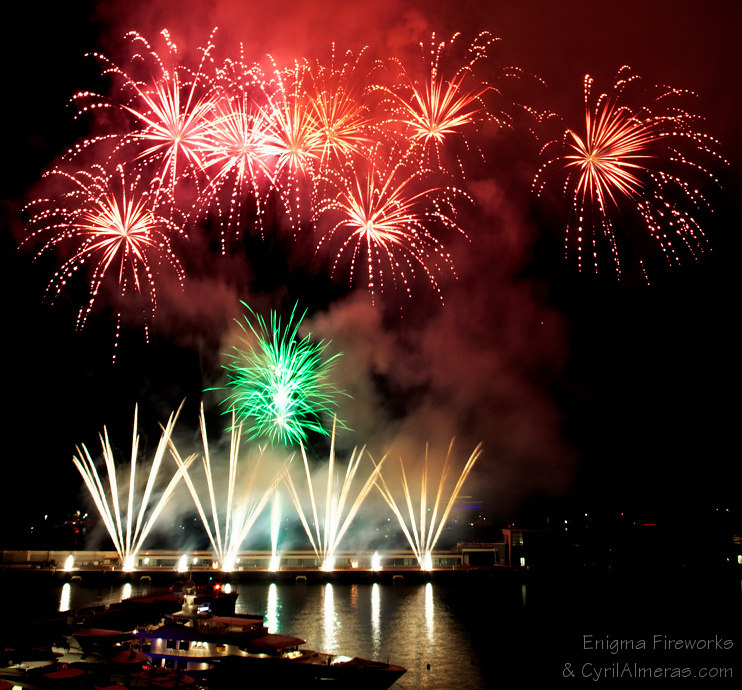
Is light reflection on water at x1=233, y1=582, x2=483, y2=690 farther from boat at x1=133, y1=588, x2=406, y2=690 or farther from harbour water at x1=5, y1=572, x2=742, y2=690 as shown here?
boat at x1=133, y1=588, x2=406, y2=690

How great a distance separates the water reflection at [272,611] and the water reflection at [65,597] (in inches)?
386

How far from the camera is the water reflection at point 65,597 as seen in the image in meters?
31.6

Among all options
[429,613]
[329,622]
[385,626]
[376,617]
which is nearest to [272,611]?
[329,622]

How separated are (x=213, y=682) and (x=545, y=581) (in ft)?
133

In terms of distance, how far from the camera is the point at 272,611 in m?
32.2

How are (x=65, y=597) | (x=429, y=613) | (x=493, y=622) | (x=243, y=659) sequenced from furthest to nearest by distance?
1. (x=65, y=597)
2. (x=429, y=613)
3. (x=493, y=622)
4. (x=243, y=659)

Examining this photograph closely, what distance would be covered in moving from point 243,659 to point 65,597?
23.6m

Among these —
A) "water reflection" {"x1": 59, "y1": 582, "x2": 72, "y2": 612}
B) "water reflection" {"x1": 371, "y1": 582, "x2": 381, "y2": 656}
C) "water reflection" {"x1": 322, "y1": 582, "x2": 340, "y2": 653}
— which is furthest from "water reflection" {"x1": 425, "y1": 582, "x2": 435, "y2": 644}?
"water reflection" {"x1": 59, "y1": 582, "x2": 72, "y2": 612}

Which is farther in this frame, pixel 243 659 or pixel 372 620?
pixel 372 620

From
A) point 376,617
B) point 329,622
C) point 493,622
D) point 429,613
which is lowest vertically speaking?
point 493,622

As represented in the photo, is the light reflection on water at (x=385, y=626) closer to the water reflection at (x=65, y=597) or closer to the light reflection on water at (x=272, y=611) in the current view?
the light reflection on water at (x=272, y=611)

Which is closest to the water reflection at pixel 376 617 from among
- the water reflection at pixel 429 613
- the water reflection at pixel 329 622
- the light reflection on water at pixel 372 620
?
the light reflection on water at pixel 372 620

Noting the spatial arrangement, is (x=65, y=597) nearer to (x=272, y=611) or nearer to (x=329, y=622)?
(x=272, y=611)

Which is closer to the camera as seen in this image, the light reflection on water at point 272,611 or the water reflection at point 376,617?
the water reflection at point 376,617
